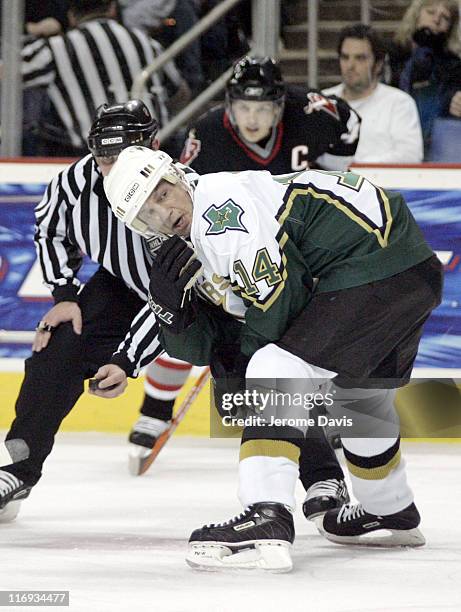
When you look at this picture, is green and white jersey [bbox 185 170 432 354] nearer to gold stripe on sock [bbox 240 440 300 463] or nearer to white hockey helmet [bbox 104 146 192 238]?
white hockey helmet [bbox 104 146 192 238]

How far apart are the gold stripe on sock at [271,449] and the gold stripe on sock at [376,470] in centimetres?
28

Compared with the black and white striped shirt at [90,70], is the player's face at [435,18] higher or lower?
higher

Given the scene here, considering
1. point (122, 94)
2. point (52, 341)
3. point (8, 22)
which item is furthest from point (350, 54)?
point (52, 341)

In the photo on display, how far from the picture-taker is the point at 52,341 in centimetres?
315

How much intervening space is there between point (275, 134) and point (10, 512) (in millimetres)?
1662

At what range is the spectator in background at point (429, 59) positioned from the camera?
4.74 m

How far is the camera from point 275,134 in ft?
14.0

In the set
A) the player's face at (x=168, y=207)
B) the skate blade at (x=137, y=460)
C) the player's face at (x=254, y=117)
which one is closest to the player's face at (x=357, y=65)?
the player's face at (x=254, y=117)

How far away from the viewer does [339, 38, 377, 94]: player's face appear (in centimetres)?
478

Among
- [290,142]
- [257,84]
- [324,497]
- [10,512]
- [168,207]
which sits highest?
[168,207]

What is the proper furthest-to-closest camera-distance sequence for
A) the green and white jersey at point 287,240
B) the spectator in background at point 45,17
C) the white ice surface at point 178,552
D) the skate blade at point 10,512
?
1. the spectator in background at point 45,17
2. the skate blade at point 10,512
3. the green and white jersey at point 287,240
4. the white ice surface at point 178,552

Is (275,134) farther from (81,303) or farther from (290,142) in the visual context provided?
Answer: (81,303)

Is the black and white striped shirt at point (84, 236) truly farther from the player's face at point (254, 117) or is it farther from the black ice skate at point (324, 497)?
the player's face at point (254, 117)

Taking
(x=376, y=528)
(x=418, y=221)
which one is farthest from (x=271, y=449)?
(x=418, y=221)
